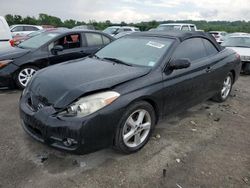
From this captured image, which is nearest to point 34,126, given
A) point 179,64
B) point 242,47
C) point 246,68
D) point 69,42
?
point 179,64

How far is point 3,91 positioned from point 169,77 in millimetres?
4336

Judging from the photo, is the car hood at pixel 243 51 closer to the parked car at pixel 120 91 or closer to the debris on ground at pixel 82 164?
the parked car at pixel 120 91

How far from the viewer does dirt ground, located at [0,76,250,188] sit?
290cm

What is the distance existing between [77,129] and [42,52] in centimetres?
423

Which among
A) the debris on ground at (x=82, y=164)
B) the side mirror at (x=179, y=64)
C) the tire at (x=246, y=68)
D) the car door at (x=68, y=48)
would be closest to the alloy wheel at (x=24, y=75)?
the car door at (x=68, y=48)

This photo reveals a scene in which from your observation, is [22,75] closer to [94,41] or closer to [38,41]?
[38,41]

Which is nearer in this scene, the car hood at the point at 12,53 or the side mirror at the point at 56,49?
the car hood at the point at 12,53

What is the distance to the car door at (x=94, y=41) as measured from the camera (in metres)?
7.20

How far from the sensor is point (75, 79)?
3291mm

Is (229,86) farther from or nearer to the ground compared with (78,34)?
nearer to the ground

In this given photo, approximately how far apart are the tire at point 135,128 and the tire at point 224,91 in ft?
8.08

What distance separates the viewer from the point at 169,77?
374 cm

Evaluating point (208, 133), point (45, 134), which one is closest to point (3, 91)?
point (45, 134)

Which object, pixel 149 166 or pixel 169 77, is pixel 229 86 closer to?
pixel 169 77
